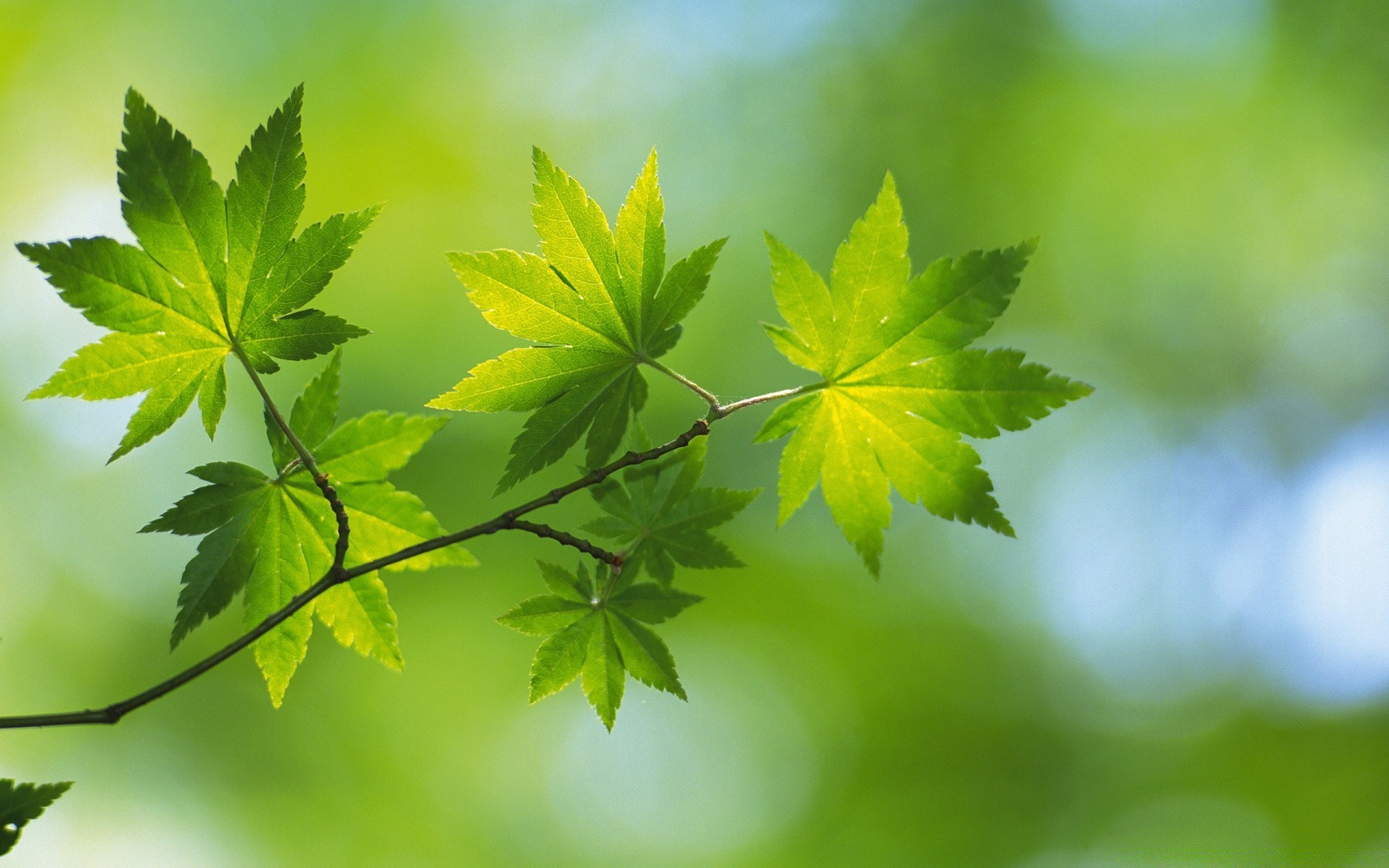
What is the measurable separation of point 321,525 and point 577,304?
0.42 meters

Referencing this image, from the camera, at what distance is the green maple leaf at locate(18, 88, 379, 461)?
0.99 meters

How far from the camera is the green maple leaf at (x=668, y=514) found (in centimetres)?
116

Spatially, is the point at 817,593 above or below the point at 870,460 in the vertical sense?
above

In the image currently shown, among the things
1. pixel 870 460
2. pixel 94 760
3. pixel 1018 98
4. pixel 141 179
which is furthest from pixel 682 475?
pixel 1018 98

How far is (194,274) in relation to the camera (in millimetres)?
1058

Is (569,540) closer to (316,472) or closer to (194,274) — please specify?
(316,472)

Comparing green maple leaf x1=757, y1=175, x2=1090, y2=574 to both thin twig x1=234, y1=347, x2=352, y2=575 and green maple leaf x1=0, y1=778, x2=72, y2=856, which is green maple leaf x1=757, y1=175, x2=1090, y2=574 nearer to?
thin twig x1=234, y1=347, x2=352, y2=575

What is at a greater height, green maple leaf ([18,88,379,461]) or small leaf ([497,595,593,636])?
green maple leaf ([18,88,379,461])

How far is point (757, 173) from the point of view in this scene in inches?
399

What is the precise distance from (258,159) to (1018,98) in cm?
1119

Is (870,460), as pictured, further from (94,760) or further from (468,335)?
(94,760)

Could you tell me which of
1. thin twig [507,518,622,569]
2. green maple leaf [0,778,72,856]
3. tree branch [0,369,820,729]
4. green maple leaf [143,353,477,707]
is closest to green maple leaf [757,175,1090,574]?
tree branch [0,369,820,729]

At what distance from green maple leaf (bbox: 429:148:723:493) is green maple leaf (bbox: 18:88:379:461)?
166 mm

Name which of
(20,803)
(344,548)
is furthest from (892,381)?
(20,803)
